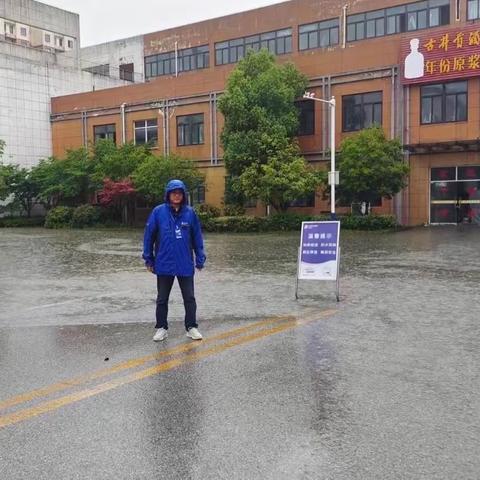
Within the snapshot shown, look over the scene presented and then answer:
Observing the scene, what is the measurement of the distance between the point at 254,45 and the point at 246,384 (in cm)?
4127

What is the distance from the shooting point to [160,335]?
684cm

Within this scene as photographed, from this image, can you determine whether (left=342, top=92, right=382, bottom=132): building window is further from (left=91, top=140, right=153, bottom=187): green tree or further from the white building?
the white building

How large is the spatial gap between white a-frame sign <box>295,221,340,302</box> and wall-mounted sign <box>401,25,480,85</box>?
70.5 feet

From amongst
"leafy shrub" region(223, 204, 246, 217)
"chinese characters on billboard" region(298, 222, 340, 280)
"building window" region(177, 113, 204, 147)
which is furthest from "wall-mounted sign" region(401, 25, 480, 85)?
"chinese characters on billboard" region(298, 222, 340, 280)

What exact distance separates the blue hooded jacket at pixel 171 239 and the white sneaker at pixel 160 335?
67 cm

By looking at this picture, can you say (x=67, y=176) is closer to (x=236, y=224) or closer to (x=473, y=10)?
(x=236, y=224)

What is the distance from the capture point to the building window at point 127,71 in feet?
170

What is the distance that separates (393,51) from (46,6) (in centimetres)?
3697

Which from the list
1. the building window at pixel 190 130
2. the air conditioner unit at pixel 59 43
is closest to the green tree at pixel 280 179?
the building window at pixel 190 130

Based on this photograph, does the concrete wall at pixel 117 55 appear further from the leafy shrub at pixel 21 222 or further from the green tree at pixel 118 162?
the leafy shrub at pixel 21 222

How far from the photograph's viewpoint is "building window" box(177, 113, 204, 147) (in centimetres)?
3644

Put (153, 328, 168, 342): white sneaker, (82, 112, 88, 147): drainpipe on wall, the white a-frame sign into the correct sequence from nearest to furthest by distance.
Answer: (153, 328, 168, 342): white sneaker
the white a-frame sign
(82, 112, 88, 147): drainpipe on wall

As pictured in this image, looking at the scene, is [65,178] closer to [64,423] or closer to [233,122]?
[233,122]

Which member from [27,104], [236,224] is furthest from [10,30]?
[236,224]
